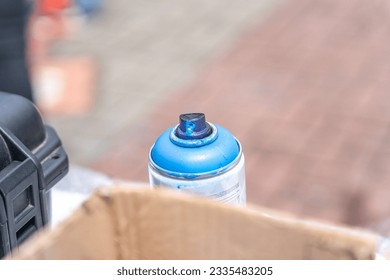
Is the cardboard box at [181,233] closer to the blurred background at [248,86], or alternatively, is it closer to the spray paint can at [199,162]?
the spray paint can at [199,162]

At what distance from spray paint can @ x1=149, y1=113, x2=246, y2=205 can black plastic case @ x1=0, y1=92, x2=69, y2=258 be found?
0.67ft

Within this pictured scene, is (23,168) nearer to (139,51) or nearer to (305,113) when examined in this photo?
(305,113)

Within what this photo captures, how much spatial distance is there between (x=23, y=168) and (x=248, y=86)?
3277 mm

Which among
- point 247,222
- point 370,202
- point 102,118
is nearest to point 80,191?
point 247,222

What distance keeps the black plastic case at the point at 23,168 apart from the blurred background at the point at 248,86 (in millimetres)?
1935

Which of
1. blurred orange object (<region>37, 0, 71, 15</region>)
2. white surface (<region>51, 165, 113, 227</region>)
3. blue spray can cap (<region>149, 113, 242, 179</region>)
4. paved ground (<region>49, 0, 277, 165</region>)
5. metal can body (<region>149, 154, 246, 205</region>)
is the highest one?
blue spray can cap (<region>149, 113, 242, 179</region>)

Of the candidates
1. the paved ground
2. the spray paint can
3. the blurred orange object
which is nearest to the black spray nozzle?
the spray paint can

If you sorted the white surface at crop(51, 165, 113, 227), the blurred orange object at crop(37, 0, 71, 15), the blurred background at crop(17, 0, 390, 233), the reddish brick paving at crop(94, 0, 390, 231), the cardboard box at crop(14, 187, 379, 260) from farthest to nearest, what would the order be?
the blurred orange object at crop(37, 0, 71, 15), the blurred background at crop(17, 0, 390, 233), the reddish brick paving at crop(94, 0, 390, 231), the white surface at crop(51, 165, 113, 227), the cardboard box at crop(14, 187, 379, 260)

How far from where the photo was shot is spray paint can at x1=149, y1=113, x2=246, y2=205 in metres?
1.19

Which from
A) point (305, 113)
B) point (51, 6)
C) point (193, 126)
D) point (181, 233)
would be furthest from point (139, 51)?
point (181, 233)

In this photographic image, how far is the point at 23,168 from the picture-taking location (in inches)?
44.9

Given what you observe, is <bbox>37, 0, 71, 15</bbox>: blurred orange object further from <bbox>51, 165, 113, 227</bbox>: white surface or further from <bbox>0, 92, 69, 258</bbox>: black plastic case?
<bbox>0, 92, 69, 258</bbox>: black plastic case
